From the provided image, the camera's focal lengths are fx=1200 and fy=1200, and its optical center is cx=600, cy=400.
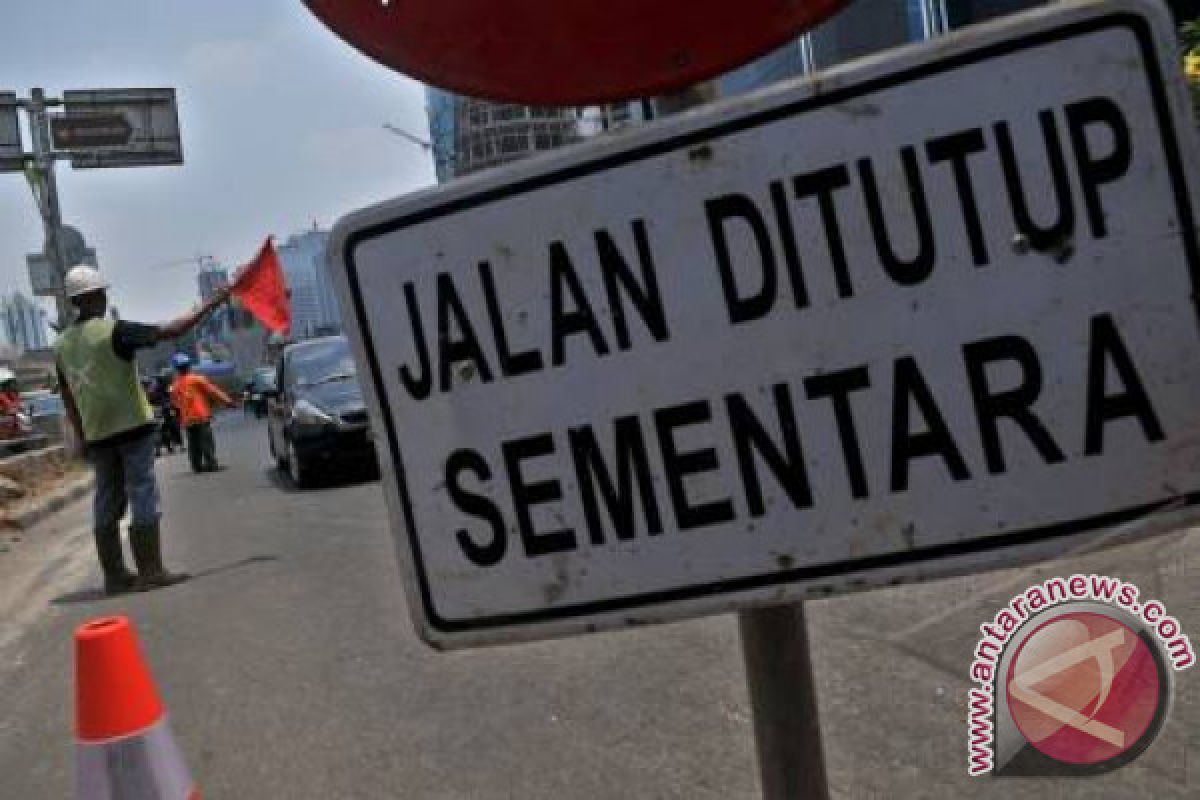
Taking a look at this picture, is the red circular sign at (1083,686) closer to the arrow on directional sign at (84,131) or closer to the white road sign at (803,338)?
the white road sign at (803,338)

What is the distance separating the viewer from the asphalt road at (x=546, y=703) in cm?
317

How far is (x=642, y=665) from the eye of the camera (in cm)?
425

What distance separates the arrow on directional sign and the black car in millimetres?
17372

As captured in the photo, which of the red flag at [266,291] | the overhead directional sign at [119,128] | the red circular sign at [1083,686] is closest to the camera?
the red circular sign at [1083,686]

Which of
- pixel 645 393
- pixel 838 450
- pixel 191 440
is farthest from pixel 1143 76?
pixel 191 440

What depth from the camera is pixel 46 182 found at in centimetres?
2444

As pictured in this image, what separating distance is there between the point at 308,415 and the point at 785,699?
10978 mm

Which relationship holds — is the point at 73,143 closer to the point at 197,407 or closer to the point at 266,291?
the point at 197,407

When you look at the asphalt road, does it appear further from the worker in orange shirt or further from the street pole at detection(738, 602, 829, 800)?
the worker in orange shirt

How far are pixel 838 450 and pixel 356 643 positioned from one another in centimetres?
427

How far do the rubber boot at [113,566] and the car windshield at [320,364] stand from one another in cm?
528

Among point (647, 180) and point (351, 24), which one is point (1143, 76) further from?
point (351, 24)

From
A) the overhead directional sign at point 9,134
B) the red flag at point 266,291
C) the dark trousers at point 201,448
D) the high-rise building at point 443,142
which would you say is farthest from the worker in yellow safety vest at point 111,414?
the high-rise building at point 443,142

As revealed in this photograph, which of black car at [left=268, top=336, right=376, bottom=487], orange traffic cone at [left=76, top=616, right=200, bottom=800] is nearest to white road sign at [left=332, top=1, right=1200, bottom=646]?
orange traffic cone at [left=76, top=616, right=200, bottom=800]
